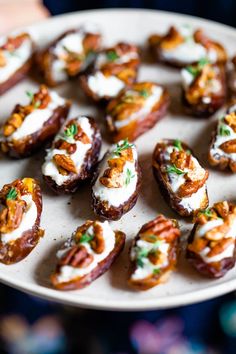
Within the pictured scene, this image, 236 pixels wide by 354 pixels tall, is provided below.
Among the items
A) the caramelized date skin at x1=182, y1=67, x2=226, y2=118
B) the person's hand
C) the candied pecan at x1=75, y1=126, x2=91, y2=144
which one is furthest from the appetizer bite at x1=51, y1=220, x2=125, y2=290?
the person's hand

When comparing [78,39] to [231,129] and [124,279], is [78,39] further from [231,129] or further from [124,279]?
[124,279]

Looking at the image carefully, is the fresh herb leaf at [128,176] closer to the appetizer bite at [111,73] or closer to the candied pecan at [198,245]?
the candied pecan at [198,245]

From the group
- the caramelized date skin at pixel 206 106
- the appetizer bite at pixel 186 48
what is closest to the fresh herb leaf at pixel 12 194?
the caramelized date skin at pixel 206 106

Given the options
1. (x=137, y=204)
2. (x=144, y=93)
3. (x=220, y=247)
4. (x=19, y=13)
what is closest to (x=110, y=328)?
(x=137, y=204)

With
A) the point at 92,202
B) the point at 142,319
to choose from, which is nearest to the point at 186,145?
the point at 92,202

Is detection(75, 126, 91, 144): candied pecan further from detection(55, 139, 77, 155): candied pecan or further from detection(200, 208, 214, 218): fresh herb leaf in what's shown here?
detection(200, 208, 214, 218): fresh herb leaf

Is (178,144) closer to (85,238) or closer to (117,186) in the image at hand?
(117,186)
